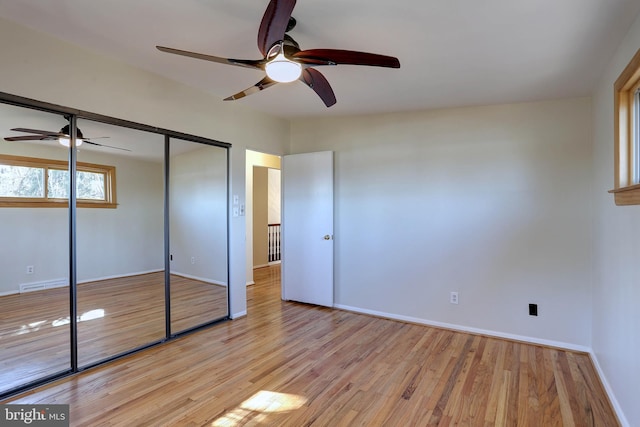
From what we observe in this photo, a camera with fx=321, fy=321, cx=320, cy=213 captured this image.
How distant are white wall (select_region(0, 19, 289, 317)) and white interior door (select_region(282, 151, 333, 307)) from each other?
54cm

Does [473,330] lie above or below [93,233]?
below

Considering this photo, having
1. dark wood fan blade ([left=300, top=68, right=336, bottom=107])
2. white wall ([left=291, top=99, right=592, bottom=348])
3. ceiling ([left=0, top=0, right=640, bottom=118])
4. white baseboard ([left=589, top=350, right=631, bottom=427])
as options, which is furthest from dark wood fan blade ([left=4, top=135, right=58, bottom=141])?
white baseboard ([left=589, top=350, right=631, bottom=427])

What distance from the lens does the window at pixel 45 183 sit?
230 centimetres

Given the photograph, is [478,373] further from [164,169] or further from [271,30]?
[164,169]

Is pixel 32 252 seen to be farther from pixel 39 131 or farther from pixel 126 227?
pixel 39 131

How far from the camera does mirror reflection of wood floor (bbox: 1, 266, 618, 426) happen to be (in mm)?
2035

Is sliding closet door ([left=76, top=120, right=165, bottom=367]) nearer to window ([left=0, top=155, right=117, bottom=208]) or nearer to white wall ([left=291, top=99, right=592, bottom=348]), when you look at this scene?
window ([left=0, top=155, right=117, bottom=208])

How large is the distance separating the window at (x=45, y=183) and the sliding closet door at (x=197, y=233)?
660mm

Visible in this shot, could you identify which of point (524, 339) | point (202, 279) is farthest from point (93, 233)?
point (524, 339)

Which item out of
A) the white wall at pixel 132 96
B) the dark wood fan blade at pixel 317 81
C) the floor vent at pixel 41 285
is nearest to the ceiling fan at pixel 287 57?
the dark wood fan blade at pixel 317 81

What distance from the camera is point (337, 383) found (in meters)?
2.42

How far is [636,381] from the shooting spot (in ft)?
5.77

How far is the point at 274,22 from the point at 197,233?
2557 millimetres

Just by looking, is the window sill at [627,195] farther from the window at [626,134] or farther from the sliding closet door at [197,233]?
the sliding closet door at [197,233]
